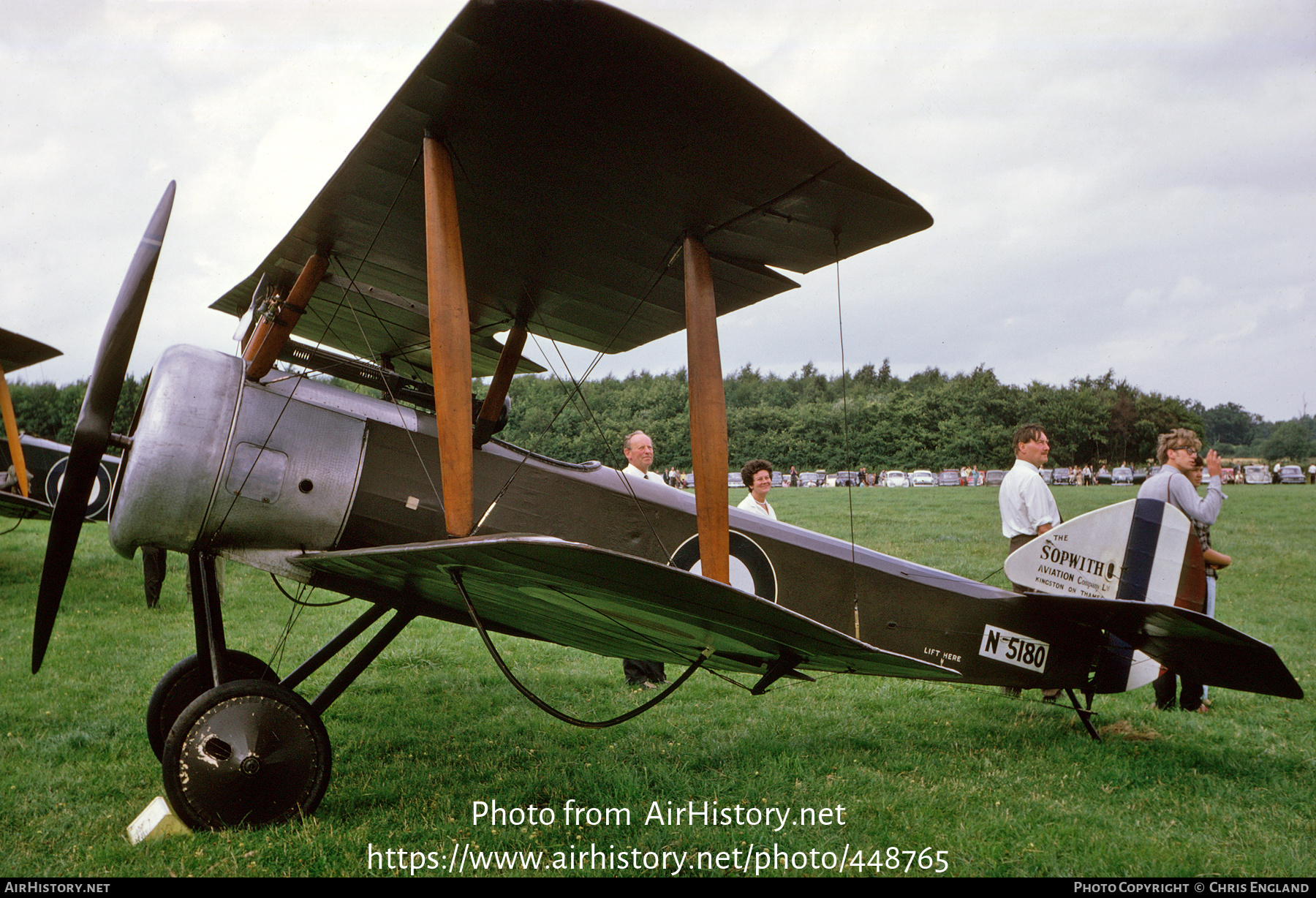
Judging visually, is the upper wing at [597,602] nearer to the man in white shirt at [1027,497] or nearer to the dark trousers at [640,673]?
the dark trousers at [640,673]

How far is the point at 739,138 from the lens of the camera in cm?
287

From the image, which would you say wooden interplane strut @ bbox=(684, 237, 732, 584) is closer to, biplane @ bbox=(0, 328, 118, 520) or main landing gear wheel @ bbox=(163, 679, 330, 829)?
main landing gear wheel @ bbox=(163, 679, 330, 829)

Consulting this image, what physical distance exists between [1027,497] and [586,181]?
3934mm

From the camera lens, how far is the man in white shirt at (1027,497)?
17.5 feet

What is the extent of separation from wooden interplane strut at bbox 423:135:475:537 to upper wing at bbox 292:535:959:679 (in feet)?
0.78

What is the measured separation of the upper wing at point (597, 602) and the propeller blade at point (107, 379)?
861mm

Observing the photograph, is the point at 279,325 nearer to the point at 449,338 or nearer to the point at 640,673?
the point at 449,338

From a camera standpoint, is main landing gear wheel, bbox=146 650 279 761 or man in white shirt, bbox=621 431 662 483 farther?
man in white shirt, bbox=621 431 662 483

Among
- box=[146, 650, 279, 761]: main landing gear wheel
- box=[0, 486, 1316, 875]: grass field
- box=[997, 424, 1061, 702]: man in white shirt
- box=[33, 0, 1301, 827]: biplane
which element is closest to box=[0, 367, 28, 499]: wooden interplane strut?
box=[0, 486, 1316, 875]: grass field

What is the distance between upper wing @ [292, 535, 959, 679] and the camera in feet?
7.02

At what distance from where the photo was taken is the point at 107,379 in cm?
290

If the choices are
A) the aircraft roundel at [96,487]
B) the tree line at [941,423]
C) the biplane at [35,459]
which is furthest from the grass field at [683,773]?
the tree line at [941,423]

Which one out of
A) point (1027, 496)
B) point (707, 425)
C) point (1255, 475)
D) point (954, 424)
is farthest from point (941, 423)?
point (707, 425)

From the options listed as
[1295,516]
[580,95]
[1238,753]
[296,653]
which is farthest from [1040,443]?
[1295,516]
